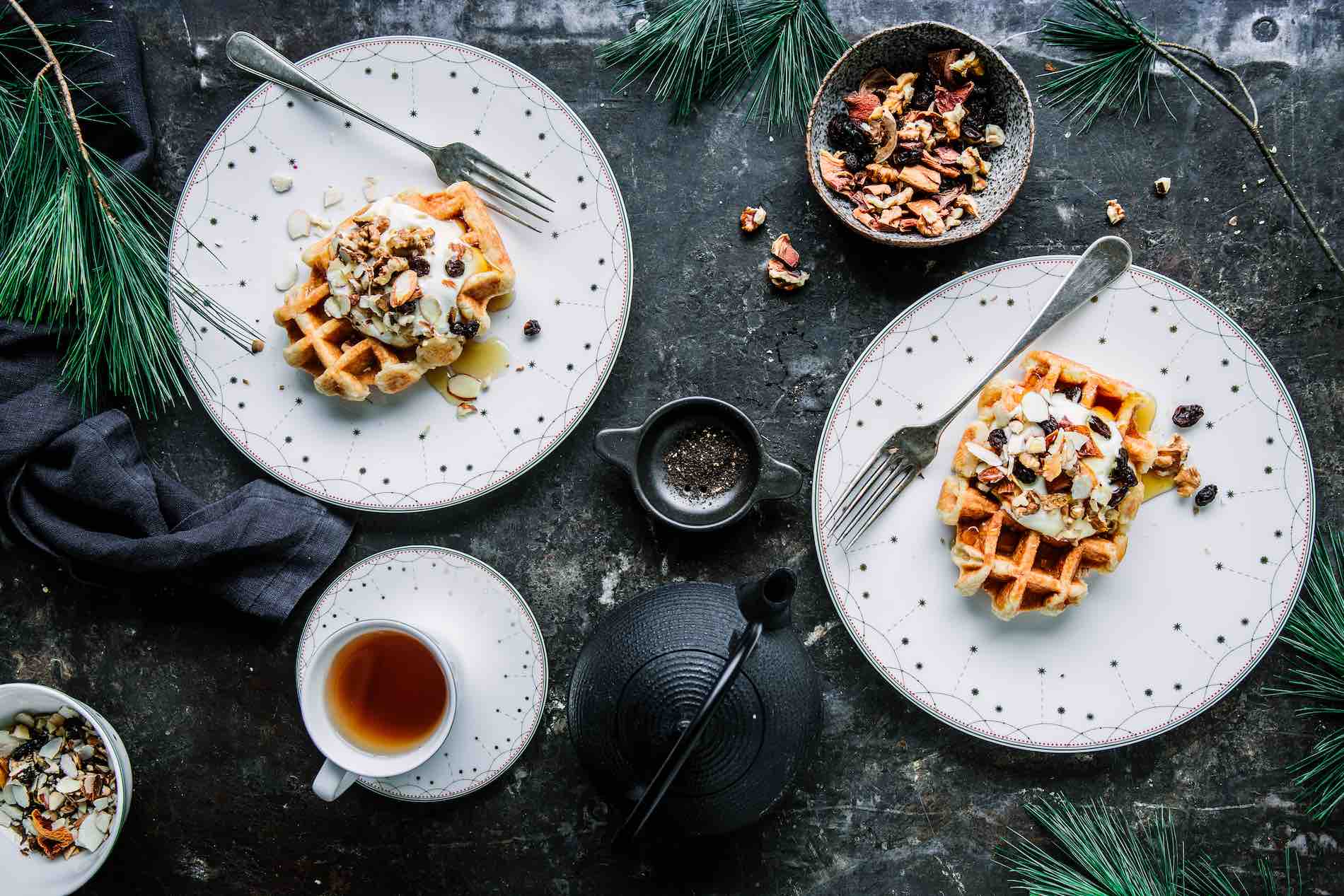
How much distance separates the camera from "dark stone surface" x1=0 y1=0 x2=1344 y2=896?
208 centimetres

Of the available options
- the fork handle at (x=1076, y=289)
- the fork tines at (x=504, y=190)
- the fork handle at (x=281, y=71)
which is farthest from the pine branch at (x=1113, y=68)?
the fork handle at (x=281, y=71)

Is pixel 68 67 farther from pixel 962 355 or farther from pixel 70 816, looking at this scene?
pixel 962 355

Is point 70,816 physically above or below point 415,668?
below

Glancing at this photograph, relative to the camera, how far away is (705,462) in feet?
6.85

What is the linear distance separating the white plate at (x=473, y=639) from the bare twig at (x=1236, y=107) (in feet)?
6.18

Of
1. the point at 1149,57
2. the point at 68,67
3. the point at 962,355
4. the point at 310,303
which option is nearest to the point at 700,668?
the point at 962,355

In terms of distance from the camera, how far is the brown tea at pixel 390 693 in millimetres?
1980

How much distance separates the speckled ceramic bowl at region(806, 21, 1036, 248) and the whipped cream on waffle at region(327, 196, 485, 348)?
0.82 meters

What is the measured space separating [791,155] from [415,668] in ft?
4.87

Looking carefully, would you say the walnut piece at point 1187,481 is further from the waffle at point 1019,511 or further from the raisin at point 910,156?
the raisin at point 910,156

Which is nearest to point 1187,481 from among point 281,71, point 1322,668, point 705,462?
point 1322,668

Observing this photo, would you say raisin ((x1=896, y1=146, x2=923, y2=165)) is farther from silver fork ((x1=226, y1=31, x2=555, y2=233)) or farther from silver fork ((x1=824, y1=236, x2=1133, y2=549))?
silver fork ((x1=226, y1=31, x2=555, y2=233))

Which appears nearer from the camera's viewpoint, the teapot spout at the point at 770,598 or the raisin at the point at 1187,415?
the teapot spout at the point at 770,598

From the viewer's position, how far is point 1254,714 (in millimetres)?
2115
